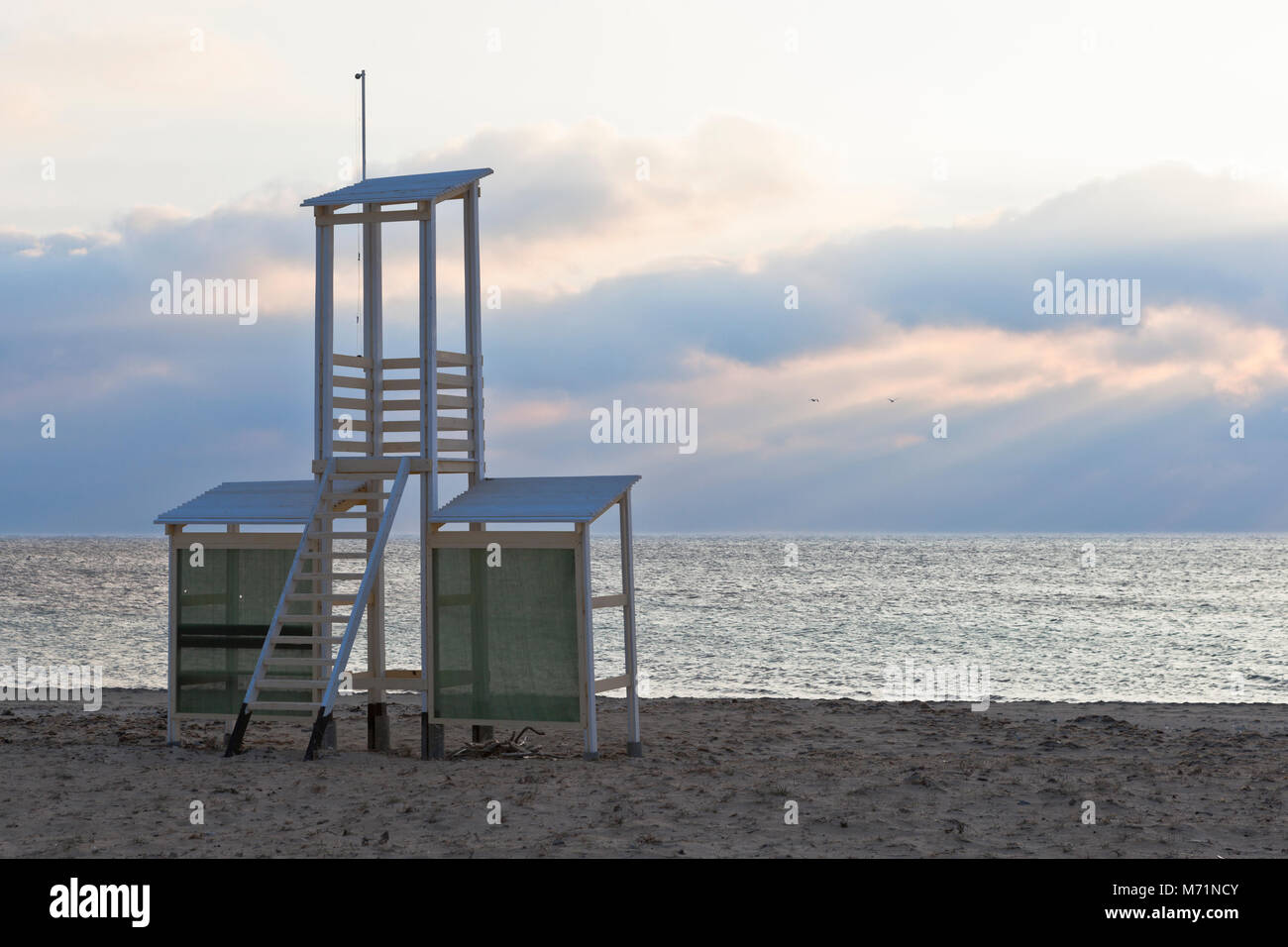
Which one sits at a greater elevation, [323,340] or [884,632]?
[323,340]

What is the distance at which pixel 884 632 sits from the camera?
3859cm

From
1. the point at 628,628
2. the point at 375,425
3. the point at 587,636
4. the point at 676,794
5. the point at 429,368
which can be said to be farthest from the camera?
the point at 375,425

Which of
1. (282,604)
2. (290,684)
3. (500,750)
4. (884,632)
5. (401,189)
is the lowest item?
(884,632)

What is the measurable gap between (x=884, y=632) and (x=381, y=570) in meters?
29.6

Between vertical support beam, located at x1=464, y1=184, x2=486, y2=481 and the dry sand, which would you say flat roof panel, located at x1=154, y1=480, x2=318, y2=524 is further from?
the dry sand

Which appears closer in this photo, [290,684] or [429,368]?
[290,684]

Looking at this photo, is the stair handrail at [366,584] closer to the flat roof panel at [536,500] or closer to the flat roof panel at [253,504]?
the flat roof panel at [536,500]

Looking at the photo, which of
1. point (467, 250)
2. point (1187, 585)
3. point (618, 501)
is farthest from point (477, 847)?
point (1187, 585)

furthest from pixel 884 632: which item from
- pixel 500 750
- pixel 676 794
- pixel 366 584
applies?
pixel 676 794

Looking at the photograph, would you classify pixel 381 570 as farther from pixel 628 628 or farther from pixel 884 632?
pixel 884 632

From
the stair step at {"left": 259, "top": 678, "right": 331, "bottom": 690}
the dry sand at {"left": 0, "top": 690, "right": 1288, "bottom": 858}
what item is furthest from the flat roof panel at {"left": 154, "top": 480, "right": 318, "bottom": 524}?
the dry sand at {"left": 0, "top": 690, "right": 1288, "bottom": 858}

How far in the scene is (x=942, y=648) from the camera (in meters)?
33.8

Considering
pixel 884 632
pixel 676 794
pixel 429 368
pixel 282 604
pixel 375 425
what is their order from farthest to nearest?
pixel 884 632
pixel 375 425
pixel 429 368
pixel 282 604
pixel 676 794

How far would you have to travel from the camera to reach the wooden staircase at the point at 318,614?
10.7 metres
